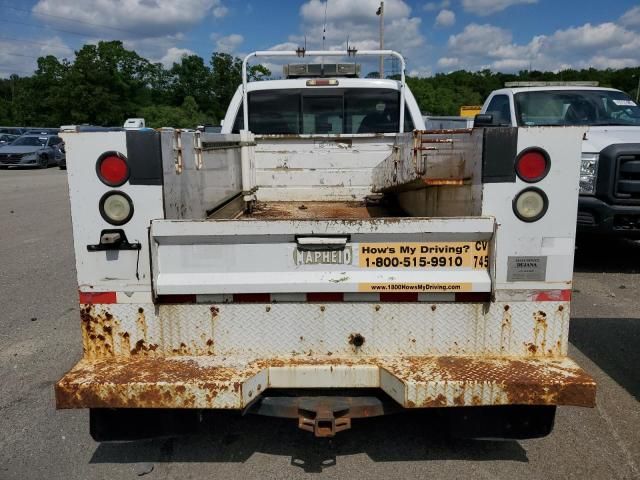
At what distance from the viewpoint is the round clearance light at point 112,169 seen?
8.70 ft

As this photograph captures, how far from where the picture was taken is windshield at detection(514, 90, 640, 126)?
8086mm

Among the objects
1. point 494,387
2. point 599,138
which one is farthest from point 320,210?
point 599,138

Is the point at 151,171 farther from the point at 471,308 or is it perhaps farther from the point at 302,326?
the point at 471,308

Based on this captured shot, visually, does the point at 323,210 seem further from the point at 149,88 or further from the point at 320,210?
the point at 149,88

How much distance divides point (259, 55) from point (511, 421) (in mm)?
4526

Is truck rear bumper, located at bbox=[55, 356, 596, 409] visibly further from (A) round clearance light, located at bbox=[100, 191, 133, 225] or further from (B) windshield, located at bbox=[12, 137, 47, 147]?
(B) windshield, located at bbox=[12, 137, 47, 147]

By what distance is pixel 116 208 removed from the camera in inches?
106

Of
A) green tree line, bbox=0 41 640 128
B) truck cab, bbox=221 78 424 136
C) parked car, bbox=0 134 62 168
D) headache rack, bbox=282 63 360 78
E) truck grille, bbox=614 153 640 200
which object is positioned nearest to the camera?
truck cab, bbox=221 78 424 136

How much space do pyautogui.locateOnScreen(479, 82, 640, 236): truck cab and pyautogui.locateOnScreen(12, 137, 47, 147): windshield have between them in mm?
25391

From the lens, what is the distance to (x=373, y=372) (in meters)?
2.75

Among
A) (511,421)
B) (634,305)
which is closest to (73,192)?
(511,421)

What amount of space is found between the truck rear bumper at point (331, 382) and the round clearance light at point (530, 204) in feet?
2.29

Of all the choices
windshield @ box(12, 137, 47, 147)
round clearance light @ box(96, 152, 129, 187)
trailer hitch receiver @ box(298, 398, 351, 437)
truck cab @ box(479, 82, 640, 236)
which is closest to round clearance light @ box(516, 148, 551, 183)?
trailer hitch receiver @ box(298, 398, 351, 437)

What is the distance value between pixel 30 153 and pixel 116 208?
2764 cm
